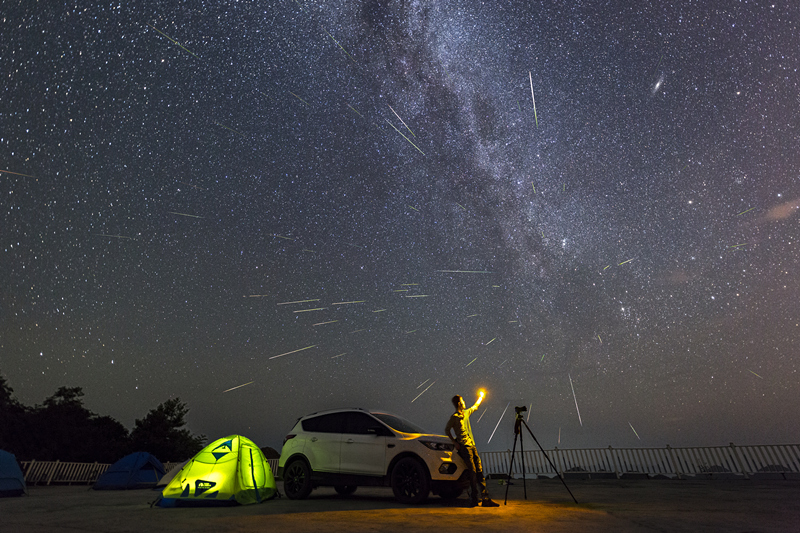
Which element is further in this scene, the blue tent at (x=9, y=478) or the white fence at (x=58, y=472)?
the white fence at (x=58, y=472)

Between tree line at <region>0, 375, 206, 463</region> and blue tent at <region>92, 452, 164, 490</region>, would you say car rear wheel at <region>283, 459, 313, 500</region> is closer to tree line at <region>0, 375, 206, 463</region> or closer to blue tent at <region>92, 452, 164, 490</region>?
blue tent at <region>92, 452, 164, 490</region>

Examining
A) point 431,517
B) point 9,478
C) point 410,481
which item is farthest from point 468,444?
point 9,478

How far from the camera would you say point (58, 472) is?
65.7 feet

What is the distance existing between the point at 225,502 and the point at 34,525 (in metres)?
2.84

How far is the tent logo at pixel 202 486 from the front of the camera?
314 inches

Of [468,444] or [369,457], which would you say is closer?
[468,444]

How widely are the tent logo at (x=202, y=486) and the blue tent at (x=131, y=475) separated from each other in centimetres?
1125

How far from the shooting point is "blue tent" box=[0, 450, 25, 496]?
11758 mm

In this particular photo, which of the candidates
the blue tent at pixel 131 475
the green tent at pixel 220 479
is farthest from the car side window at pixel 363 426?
the blue tent at pixel 131 475

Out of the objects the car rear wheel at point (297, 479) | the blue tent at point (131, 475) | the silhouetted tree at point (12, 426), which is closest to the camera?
the car rear wheel at point (297, 479)

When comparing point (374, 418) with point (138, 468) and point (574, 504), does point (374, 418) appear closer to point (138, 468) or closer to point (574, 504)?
point (574, 504)

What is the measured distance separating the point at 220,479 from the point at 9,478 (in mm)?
8583

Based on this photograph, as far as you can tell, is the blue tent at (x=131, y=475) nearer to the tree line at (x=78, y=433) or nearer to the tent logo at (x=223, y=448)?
the tent logo at (x=223, y=448)

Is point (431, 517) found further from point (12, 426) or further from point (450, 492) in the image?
point (12, 426)
